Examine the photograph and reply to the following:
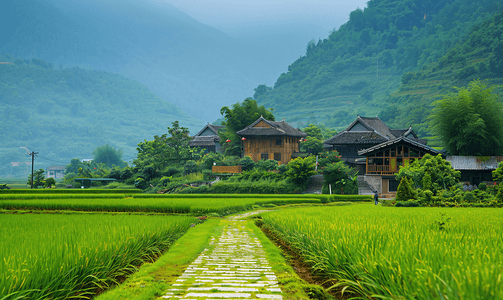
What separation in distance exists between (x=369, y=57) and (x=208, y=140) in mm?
125214

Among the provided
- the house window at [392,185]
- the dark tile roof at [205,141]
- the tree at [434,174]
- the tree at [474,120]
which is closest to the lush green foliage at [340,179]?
the house window at [392,185]

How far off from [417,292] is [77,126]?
21304 centimetres

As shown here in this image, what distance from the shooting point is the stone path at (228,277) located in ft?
15.6

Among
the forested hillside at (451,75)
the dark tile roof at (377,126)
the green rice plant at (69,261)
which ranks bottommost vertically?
the green rice plant at (69,261)

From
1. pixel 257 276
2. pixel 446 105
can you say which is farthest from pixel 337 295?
pixel 446 105

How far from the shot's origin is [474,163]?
3161cm

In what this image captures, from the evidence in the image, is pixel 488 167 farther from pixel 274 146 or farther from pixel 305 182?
pixel 274 146

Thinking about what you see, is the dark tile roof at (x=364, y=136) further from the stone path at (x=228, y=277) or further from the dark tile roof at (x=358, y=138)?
the stone path at (x=228, y=277)

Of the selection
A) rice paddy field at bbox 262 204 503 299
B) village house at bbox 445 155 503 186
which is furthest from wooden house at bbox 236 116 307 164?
rice paddy field at bbox 262 204 503 299

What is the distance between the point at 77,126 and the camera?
7436 inches

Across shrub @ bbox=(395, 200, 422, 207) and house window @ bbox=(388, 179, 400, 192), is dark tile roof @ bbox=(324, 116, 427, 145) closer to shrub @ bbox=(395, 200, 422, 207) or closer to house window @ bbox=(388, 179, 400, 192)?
house window @ bbox=(388, 179, 400, 192)

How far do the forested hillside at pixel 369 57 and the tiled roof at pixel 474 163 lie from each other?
276ft

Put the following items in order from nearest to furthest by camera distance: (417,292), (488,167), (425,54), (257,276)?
(417,292)
(257,276)
(488,167)
(425,54)

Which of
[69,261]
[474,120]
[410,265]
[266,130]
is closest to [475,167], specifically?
[474,120]
